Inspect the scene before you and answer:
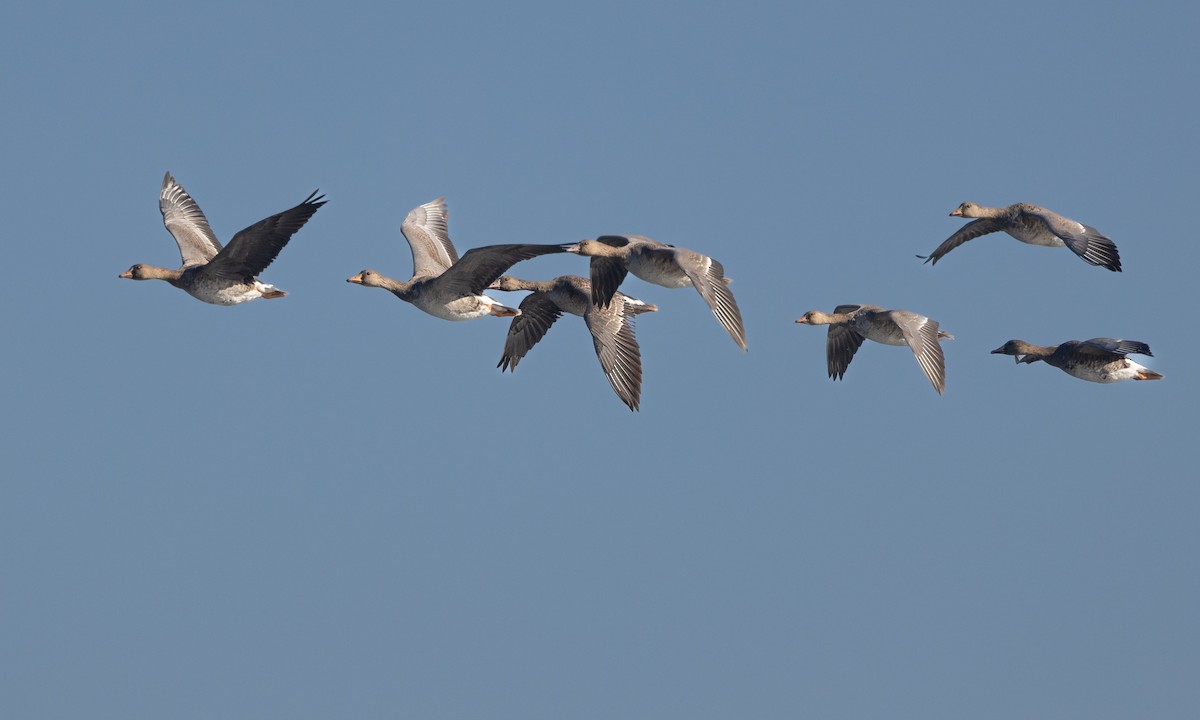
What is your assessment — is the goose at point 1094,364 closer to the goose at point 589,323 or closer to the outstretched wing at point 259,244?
the goose at point 589,323

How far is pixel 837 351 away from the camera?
102ft

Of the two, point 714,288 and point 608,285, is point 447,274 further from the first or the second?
point 714,288

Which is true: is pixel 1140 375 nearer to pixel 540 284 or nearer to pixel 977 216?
pixel 977 216

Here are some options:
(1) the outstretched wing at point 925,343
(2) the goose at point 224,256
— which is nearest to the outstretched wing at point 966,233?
(1) the outstretched wing at point 925,343

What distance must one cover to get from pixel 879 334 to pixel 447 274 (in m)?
7.76

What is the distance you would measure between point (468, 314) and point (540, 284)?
2.53 m

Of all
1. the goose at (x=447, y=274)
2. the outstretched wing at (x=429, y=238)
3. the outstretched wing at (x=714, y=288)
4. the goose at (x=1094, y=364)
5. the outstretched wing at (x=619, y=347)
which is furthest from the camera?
the outstretched wing at (x=429, y=238)

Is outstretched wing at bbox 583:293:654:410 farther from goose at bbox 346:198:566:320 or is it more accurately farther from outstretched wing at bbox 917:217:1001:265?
outstretched wing at bbox 917:217:1001:265

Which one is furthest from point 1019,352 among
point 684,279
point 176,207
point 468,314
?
point 176,207

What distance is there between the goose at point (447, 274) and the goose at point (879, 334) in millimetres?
6062

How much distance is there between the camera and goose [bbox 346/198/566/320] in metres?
26.1

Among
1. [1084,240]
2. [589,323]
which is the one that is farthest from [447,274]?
[1084,240]

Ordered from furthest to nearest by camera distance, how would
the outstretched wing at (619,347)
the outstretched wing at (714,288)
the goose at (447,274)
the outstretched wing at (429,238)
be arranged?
the outstretched wing at (429,238), the outstretched wing at (619,347), the goose at (447,274), the outstretched wing at (714,288)

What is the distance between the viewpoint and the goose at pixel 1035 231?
27391mm
